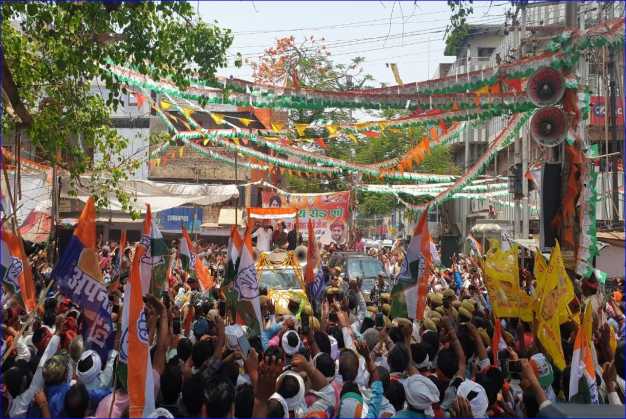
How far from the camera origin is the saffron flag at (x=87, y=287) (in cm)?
639

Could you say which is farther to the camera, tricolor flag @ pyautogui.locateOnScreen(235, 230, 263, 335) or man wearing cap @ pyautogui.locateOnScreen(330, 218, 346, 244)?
man wearing cap @ pyautogui.locateOnScreen(330, 218, 346, 244)

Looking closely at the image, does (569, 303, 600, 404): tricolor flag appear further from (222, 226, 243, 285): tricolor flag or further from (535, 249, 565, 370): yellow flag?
(222, 226, 243, 285): tricolor flag

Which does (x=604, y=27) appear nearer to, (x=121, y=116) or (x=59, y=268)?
(x=59, y=268)

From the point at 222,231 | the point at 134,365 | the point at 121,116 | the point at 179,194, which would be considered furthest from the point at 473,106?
the point at 121,116

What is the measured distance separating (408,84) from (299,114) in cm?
2776

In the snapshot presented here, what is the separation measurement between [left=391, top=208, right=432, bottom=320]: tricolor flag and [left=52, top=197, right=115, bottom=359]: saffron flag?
141 inches

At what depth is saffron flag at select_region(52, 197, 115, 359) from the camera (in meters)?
6.39

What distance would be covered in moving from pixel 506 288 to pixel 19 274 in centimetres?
540

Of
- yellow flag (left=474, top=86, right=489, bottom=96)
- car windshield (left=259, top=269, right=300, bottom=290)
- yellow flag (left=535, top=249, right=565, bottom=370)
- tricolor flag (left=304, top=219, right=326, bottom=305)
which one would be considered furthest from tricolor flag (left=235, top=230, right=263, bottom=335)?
car windshield (left=259, top=269, right=300, bottom=290)

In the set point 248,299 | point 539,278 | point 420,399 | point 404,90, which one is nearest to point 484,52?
point 404,90

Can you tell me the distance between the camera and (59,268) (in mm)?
6488

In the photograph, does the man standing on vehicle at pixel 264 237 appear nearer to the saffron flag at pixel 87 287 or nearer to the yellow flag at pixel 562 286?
the yellow flag at pixel 562 286

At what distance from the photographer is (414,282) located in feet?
29.3

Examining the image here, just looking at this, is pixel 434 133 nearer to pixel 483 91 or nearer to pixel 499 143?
pixel 499 143
